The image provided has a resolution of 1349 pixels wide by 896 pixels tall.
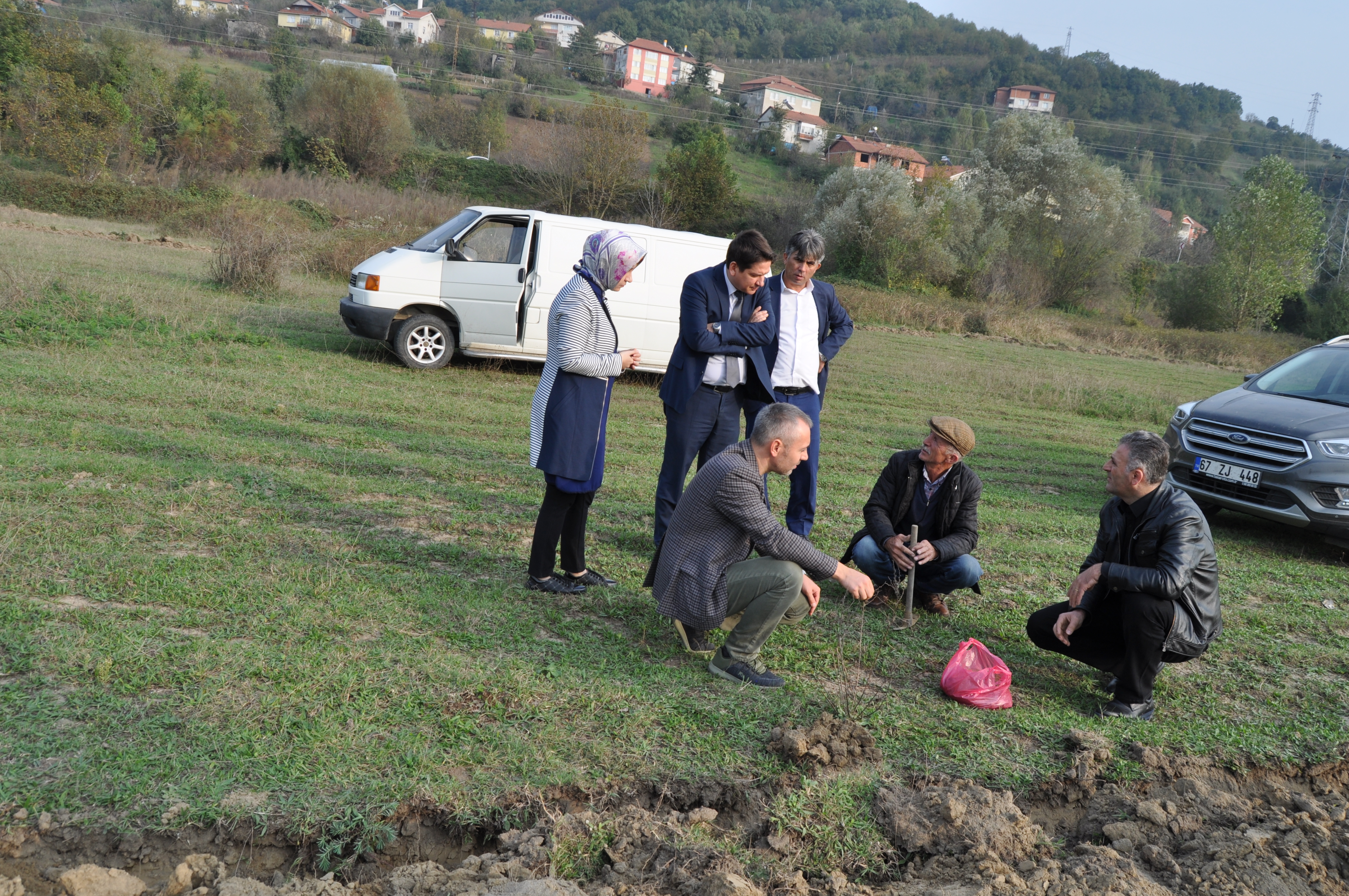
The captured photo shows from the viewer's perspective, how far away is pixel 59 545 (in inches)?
201

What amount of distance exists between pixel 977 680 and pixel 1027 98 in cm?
13997

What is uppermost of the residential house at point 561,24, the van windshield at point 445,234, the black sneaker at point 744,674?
the residential house at point 561,24

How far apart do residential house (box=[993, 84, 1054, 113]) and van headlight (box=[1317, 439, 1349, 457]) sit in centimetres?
13024

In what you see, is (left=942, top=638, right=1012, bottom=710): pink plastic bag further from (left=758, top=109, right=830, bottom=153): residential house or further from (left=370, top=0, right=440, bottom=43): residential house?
(left=370, top=0, right=440, bottom=43): residential house

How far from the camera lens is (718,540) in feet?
14.6

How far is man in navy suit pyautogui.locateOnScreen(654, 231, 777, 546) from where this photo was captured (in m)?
5.50

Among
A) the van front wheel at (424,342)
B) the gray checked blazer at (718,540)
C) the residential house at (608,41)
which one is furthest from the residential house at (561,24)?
the gray checked blazer at (718,540)

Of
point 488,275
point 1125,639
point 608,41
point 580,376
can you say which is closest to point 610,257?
point 580,376

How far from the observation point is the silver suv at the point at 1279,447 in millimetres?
8023

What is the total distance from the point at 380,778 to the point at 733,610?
1.91m

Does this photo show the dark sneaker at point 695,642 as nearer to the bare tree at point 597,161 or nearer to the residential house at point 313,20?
the bare tree at point 597,161

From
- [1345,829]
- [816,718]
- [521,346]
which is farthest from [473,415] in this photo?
[1345,829]

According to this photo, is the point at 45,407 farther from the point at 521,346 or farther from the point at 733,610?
the point at 733,610

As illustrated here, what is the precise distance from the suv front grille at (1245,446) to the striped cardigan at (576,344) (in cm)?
665
